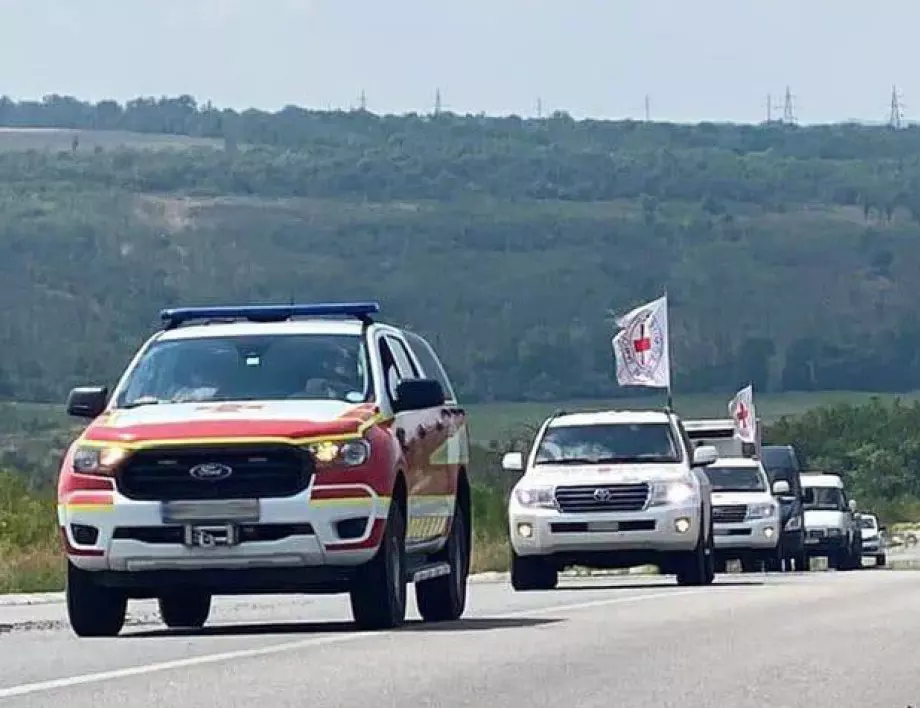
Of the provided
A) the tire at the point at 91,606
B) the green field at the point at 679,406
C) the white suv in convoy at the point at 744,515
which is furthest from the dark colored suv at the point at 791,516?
the green field at the point at 679,406

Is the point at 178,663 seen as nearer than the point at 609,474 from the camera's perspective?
Yes

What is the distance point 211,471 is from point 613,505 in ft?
35.9

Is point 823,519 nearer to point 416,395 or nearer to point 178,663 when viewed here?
point 416,395

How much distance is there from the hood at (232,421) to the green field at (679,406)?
8591 centimetres

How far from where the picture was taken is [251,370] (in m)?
16.9

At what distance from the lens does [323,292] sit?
15400 cm

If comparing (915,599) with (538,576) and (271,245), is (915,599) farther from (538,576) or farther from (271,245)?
(271,245)

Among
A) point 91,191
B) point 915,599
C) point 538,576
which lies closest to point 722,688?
point 915,599

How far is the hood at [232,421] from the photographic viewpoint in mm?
15672

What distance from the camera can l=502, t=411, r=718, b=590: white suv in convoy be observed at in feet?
85.5

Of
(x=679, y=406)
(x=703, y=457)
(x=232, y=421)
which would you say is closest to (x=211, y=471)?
(x=232, y=421)

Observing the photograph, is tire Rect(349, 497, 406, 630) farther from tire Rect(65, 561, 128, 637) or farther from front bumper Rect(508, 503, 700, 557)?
front bumper Rect(508, 503, 700, 557)

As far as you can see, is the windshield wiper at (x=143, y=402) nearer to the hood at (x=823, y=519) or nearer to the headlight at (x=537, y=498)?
the headlight at (x=537, y=498)

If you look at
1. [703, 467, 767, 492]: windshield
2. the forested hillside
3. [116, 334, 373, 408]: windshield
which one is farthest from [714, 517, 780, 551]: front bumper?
the forested hillside
